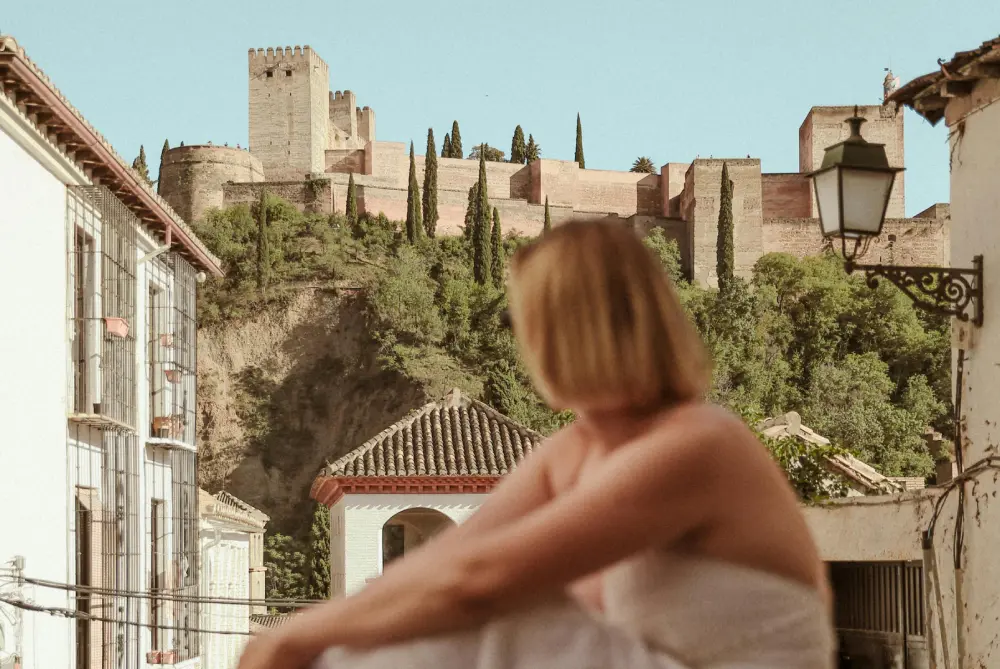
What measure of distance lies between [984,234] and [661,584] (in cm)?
660

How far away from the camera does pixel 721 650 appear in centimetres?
101

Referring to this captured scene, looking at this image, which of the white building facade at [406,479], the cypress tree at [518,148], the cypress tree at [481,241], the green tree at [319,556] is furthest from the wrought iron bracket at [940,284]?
the cypress tree at [518,148]

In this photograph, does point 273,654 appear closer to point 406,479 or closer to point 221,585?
point 406,479

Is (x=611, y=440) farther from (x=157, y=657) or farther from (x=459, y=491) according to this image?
(x=459, y=491)

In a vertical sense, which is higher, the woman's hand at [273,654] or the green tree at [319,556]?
the woman's hand at [273,654]

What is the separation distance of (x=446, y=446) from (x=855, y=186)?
1290 centimetres

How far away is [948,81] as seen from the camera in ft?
24.1

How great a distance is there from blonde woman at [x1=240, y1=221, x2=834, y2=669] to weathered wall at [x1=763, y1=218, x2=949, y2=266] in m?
59.2

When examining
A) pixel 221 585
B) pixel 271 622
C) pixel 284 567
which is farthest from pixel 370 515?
pixel 284 567

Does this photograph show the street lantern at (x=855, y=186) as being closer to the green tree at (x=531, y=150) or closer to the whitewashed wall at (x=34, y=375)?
the whitewashed wall at (x=34, y=375)

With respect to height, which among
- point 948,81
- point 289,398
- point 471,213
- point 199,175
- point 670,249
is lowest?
point 289,398

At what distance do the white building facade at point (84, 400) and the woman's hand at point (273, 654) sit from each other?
27.1 feet

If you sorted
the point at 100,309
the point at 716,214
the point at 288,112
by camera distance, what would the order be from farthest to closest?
the point at 288,112 → the point at 716,214 → the point at 100,309

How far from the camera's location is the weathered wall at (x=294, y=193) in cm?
5875
